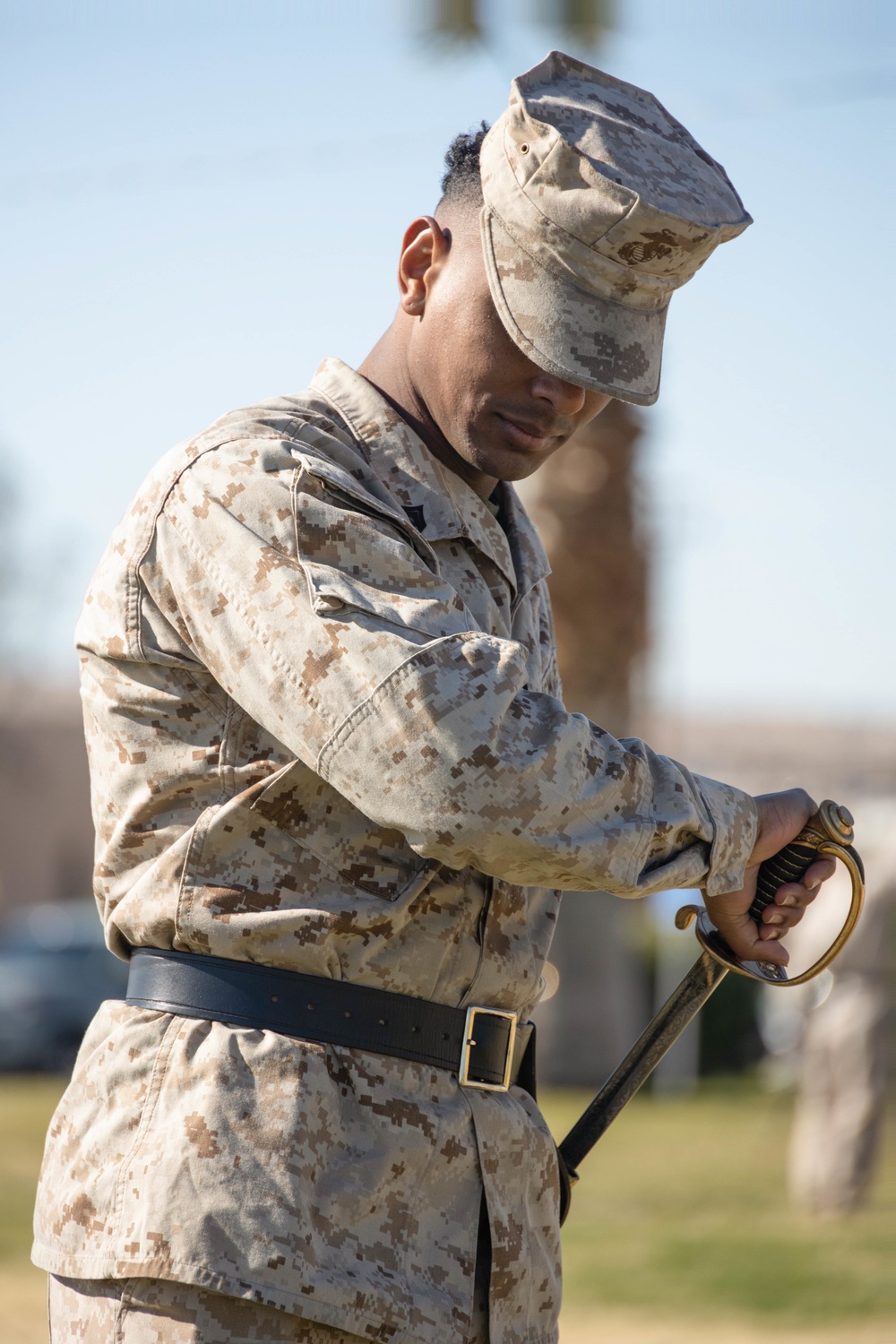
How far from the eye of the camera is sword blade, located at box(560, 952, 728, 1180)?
2.56 metres

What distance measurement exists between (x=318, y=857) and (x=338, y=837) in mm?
38

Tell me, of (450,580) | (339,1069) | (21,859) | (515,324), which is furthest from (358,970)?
(21,859)

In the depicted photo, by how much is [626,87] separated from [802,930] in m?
9.27

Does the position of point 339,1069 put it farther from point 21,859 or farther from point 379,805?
point 21,859

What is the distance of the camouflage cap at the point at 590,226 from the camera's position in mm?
2236

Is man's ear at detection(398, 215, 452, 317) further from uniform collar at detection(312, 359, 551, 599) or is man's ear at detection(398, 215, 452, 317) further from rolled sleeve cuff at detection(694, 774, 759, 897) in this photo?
rolled sleeve cuff at detection(694, 774, 759, 897)

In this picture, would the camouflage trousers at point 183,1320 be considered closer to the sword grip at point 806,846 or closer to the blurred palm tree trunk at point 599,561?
the sword grip at point 806,846

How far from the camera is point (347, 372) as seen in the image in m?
2.50

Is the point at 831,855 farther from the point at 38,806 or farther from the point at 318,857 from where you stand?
the point at 38,806

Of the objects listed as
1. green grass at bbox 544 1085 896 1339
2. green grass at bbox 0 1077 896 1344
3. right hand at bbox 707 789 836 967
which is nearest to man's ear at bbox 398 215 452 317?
right hand at bbox 707 789 836 967

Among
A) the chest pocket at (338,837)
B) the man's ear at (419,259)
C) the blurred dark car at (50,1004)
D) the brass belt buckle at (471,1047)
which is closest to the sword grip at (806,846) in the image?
the brass belt buckle at (471,1047)

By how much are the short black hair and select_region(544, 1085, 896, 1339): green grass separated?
614 cm

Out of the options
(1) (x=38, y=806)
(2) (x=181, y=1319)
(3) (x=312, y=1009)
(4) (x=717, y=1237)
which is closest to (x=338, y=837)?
(3) (x=312, y=1009)

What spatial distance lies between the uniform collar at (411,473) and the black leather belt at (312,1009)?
667mm
